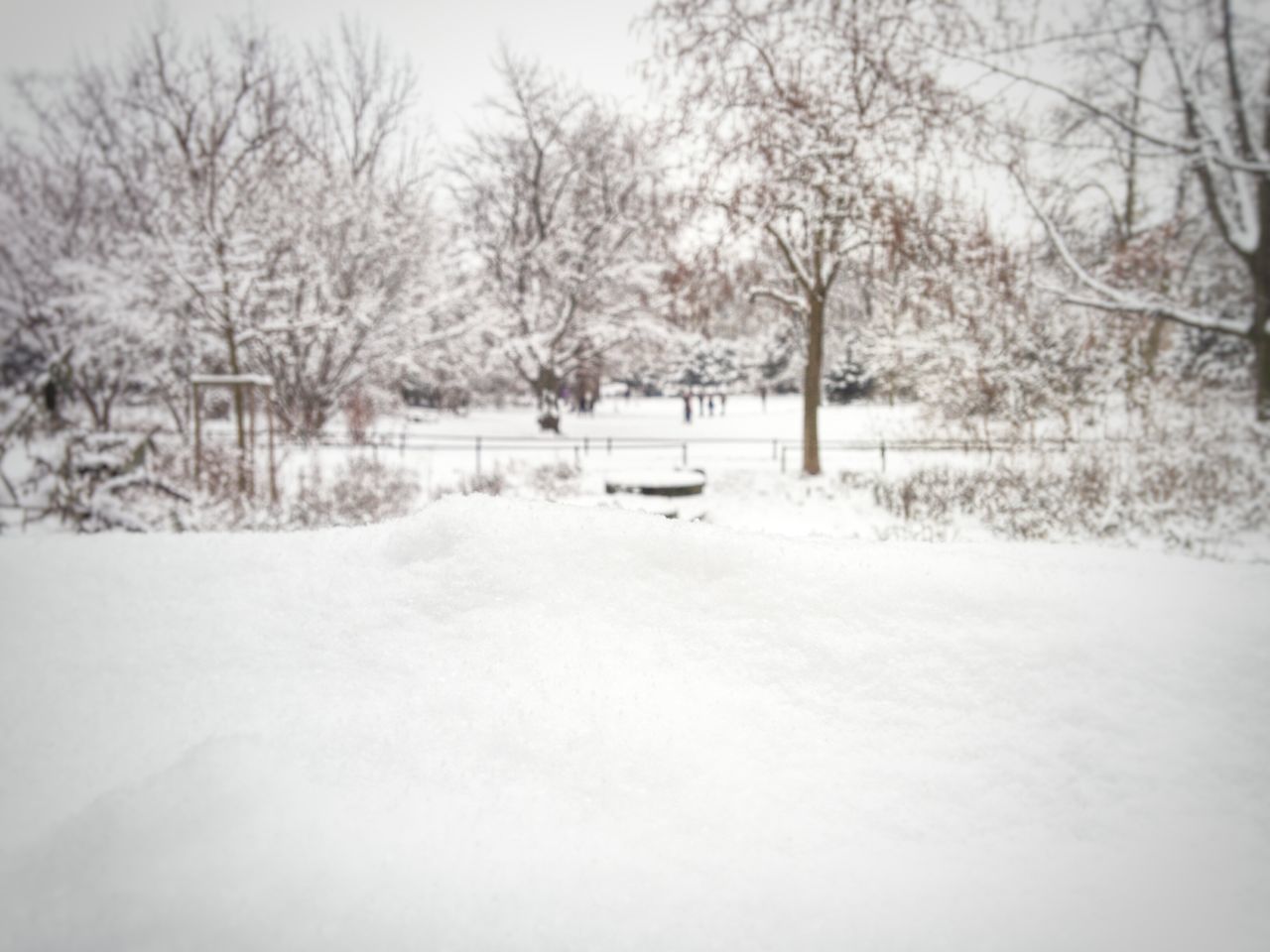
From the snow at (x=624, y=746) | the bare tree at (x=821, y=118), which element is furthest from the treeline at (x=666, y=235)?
the snow at (x=624, y=746)

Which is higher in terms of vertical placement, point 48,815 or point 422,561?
point 422,561

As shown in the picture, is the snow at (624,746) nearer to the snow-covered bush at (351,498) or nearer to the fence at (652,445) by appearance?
the snow-covered bush at (351,498)

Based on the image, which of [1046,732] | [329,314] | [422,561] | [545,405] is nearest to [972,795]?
[1046,732]

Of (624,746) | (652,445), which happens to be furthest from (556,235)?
(624,746)

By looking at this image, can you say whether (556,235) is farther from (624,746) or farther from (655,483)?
(624,746)

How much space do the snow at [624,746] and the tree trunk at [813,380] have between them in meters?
10.8

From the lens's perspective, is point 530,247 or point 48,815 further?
point 530,247

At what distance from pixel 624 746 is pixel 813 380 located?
483 inches

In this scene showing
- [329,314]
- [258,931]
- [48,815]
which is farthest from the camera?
[329,314]

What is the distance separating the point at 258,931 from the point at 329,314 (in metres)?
18.3

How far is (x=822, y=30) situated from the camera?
35.3 feet

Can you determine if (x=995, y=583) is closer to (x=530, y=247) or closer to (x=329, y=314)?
(x=329, y=314)

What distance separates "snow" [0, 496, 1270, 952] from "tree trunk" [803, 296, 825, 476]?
10795 mm

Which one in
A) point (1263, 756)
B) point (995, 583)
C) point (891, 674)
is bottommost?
point (1263, 756)
